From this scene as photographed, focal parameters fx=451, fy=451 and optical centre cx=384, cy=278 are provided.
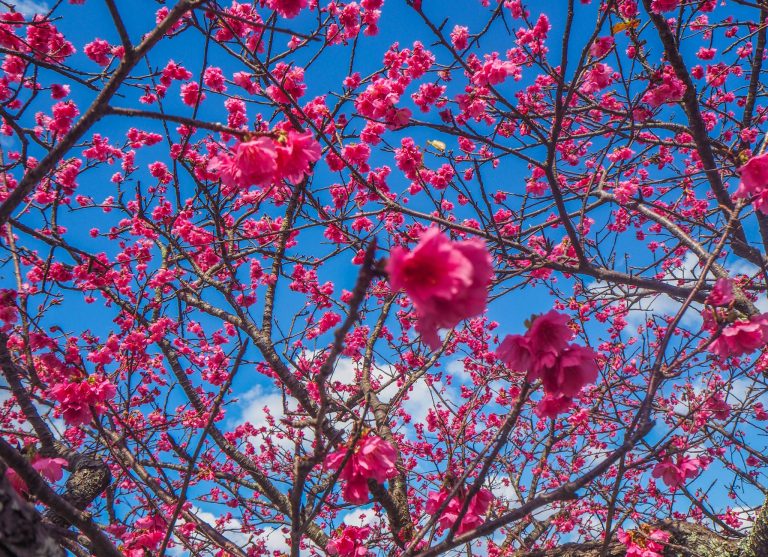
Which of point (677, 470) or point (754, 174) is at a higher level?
point (754, 174)

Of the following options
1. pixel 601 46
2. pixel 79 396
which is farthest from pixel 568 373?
pixel 601 46

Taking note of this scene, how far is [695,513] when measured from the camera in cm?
580

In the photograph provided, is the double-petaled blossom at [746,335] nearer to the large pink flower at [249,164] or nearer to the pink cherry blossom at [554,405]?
the pink cherry blossom at [554,405]

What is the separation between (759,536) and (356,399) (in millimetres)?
3376

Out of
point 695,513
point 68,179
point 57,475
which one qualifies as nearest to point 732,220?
point 57,475

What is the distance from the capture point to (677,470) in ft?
8.49

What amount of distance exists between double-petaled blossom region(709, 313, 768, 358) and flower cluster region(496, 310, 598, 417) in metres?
1.12

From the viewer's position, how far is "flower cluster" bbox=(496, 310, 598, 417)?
1447mm

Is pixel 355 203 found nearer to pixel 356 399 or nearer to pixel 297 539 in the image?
pixel 356 399

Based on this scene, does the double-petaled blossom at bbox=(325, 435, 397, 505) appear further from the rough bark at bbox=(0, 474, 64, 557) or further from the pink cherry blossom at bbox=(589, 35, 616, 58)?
the pink cherry blossom at bbox=(589, 35, 616, 58)

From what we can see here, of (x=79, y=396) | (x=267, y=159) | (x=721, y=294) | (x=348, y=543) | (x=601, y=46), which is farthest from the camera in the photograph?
(x=601, y=46)

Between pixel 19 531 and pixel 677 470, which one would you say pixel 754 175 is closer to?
pixel 677 470

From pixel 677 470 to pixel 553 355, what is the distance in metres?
1.85

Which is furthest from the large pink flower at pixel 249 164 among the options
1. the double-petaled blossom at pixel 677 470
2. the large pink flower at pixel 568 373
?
the double-petaled blossom at pixel 677 470
